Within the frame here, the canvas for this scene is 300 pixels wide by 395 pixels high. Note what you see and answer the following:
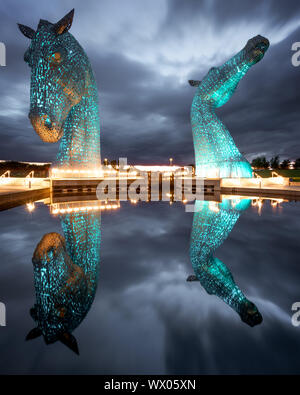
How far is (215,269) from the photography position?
3.18 meters

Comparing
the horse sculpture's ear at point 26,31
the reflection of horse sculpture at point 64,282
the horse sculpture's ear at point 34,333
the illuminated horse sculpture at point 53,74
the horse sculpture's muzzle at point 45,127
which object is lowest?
the horse sculpture's ear at point 34,333

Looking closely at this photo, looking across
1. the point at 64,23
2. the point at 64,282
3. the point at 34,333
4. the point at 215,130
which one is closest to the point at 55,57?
the point at 64,23

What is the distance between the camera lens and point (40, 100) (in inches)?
300

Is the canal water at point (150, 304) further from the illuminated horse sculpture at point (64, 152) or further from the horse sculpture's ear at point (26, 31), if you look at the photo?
the horse sculpture's ear at point (26, 31)

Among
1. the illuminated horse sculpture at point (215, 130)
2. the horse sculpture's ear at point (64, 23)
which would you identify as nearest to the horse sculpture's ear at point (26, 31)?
the horse sculpture's ear at point (64, 23)

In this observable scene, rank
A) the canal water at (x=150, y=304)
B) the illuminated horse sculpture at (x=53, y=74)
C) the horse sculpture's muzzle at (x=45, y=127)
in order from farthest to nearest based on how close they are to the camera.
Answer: the illuminated horse sculpture at (x=53, y=74)
the horse sculpture's muzzle at (x=45, y=127)
the canal water at (x=150, y=304)

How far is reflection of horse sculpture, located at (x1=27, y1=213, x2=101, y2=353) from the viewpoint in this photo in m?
1.94

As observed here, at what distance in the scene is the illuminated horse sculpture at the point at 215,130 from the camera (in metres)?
14.9

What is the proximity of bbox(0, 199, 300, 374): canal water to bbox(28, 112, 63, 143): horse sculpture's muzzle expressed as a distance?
450 cm

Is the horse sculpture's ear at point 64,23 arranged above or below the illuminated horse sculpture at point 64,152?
above

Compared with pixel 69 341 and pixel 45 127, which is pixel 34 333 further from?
pixel 45 127

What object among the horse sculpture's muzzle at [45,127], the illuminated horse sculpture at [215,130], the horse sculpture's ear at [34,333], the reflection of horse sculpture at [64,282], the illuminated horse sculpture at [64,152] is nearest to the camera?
the horse sculpture's ear at [34,333]

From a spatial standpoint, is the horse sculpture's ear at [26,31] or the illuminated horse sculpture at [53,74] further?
the horse sculpture's ear at [26,31]

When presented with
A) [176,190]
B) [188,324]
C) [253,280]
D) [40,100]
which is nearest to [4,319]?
[188,324]
